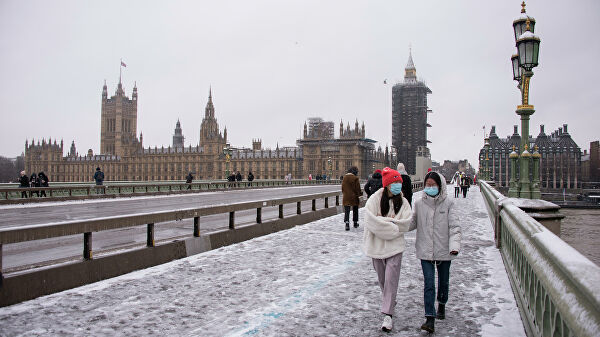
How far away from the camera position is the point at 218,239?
424 inches

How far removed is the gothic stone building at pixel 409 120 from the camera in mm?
108812

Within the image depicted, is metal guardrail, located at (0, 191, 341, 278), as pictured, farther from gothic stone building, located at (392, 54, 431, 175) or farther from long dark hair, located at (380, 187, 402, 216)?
gothic stone building, located at (392, 54, 431, 175)

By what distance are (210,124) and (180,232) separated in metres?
139

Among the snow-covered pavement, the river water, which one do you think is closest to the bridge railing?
the snow-covered pavement

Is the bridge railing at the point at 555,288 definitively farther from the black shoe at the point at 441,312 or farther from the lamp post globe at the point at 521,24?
the lamp post globe at the point at 521,24

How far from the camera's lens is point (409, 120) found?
4318 inches

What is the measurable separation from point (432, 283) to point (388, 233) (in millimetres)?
812

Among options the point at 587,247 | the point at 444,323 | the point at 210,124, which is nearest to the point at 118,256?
the point at 444,323

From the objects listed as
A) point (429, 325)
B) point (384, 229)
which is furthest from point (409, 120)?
point (429, 325)

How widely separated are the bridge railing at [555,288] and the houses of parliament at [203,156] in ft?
355

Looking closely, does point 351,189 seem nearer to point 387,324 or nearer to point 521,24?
point 521,24

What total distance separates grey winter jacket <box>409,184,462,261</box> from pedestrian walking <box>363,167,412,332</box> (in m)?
0.23

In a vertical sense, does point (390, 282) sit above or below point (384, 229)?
below

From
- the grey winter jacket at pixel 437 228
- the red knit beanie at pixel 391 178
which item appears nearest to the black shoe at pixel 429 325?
the grey winter jacket at pixel 437 228
